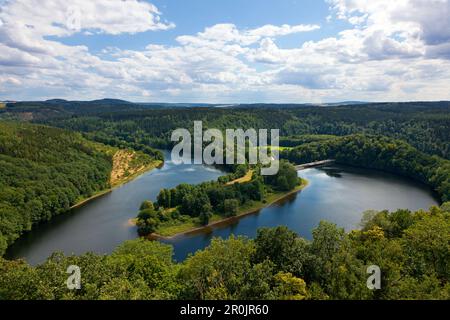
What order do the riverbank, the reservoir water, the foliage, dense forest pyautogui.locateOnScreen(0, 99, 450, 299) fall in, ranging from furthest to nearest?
1. the foliage
2. the riverbank
3. the reservoir water
4. dense forest pyautogui.locateOnScreen(0, 99, 450, 299)

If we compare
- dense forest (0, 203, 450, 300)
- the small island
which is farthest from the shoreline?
dense forest (0, 203, 450, 300)

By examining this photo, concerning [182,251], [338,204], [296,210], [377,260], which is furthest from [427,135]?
[377,260]

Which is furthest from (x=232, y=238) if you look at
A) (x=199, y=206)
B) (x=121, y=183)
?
(x=121, y=183)

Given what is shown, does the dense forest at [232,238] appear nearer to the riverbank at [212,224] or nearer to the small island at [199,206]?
the small island at [199,206]

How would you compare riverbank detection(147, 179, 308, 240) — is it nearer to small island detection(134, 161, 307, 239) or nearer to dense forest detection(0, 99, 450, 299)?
small island detection(134, 161, 307, 239)

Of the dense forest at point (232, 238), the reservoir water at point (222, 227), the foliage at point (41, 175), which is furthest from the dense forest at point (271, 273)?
the foliage at point (41, 175)
